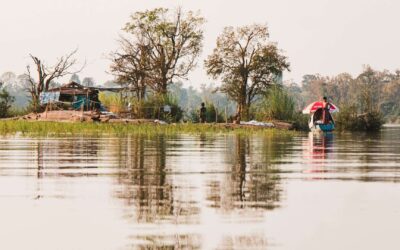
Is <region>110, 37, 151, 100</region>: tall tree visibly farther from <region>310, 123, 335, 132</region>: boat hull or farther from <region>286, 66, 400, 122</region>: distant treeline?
<region>286, 66, 400, 122</region>: distant treeline

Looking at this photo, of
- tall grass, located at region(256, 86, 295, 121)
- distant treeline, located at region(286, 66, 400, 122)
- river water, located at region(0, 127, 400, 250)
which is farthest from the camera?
distant treeline, located at region(286, 66, 400, 122)

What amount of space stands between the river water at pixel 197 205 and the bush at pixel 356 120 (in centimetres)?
4112

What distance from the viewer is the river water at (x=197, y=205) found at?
8203 millimetres

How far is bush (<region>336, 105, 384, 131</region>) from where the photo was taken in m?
58.9

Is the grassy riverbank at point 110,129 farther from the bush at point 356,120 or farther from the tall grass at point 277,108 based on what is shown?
the bush at point 356,120

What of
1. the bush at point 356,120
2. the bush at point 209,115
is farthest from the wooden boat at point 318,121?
the bush at point 209,115

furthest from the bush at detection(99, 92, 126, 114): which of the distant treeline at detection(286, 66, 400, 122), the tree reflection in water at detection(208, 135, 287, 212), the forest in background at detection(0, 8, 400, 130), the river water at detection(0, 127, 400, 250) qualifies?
the distant treeline at detection(286, 66, 400, 122)

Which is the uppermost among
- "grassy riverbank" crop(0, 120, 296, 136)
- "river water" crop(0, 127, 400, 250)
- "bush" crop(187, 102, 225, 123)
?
"bush" crop(187, 102, 225, 123)

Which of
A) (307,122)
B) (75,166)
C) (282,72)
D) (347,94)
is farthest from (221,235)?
(347,94)

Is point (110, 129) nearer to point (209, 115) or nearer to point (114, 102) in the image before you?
point (209, 115)

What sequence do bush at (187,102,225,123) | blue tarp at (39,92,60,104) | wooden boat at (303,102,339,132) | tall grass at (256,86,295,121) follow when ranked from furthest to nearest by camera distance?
blue tarp at (39,92,60,104) → bush at (187,102,225,123) → tall grass at (256,86,295,121) → wooden boat at (303,102,339,132)

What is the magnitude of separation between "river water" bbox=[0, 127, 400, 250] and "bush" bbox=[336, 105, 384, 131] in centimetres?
4112

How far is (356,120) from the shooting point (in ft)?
194

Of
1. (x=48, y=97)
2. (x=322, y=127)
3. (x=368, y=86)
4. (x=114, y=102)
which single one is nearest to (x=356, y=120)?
(x=322, y=127)
